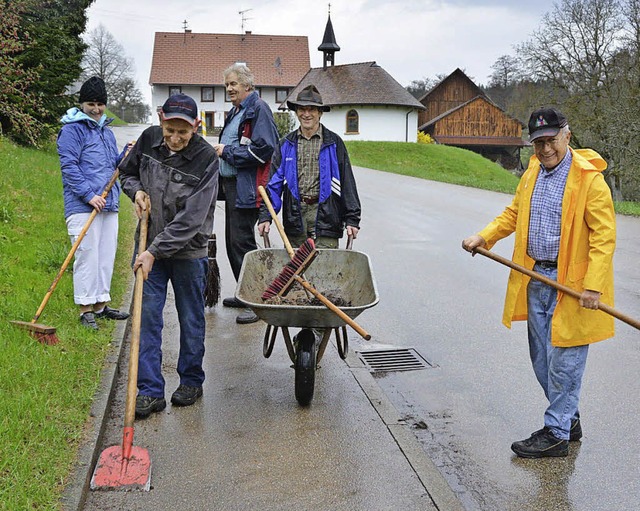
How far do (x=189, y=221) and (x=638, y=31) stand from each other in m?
34.7

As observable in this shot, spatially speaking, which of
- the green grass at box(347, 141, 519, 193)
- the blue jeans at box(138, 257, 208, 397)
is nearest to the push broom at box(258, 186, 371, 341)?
the blue jeans at box(138, 257, 208, 397)

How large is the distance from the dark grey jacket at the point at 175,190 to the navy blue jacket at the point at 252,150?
5.71 feet

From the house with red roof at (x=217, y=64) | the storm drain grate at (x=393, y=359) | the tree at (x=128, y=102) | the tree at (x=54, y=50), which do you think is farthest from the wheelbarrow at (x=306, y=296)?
the tree at (x=128, y=102)

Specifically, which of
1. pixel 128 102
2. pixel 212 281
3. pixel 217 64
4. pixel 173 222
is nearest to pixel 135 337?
pixel 173 222

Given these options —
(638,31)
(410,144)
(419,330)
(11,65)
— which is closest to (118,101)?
(410,144)

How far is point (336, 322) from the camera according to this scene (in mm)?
4465

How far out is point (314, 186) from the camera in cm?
577

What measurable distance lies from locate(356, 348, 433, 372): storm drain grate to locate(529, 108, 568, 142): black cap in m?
2.47

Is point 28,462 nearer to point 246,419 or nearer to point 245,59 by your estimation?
point 246,419

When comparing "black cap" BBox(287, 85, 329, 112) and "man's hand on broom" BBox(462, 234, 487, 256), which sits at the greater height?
"black cap" BBox(287, 85, 329, 112)

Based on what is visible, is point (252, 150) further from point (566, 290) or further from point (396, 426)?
point (566, 290)

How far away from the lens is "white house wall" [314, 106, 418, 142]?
166ft

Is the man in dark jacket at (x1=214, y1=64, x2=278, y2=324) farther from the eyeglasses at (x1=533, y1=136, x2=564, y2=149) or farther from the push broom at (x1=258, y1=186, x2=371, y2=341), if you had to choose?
the eyeglasses at (x1=533, y1=136, x2=564, y2=149)

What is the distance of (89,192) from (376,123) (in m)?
45.9
